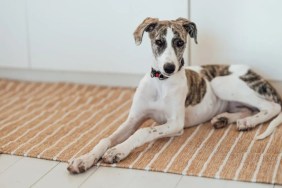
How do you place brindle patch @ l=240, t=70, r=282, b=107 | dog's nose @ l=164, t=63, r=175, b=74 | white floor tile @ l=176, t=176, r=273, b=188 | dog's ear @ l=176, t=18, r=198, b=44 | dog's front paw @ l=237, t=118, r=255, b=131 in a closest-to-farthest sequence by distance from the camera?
white floor tile @ l=176, t=176, r=273, b=188, dog's nose @ l=164, t=63, r=175, b=74, dog's ear @ l=176, t=18, r=198, b=44, dog's front paw @ l=237, t=118, r=255, b=131, brindle patch @ l=240, t=70, r=282, b=107

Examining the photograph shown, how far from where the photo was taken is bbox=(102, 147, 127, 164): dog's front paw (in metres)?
2.56

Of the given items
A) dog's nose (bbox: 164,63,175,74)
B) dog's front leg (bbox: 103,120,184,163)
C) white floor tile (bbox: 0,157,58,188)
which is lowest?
white floor tile (bbox: 0,157,58,188)

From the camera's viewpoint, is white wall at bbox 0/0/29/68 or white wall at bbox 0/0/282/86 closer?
white wall at bbox 0/0/282/86

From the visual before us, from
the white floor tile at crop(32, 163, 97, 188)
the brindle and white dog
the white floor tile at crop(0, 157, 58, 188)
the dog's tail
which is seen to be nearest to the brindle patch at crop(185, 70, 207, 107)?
the brindle and white dog

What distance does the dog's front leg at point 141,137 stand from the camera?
257 centimetres

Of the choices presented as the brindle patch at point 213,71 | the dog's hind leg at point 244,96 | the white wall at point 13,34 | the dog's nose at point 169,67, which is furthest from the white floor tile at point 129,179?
the white wall at point 13,34

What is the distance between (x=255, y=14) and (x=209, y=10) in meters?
0.32

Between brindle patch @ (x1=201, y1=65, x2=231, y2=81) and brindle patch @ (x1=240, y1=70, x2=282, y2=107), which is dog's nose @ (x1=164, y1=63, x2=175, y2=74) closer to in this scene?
brindle patch @ (x1=201, y1=65, x2=231, y2=81)

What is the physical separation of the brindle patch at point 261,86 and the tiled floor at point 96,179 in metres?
0.99

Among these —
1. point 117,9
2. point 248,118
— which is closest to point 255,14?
point 248,118

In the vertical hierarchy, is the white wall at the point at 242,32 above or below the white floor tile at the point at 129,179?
above

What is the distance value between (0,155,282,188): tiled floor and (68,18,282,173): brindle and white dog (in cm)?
7

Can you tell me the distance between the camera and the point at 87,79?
4.10 meters

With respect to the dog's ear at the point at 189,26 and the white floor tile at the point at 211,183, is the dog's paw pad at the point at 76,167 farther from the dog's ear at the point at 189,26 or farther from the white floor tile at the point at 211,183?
the dog's ear at the point at 189,26
